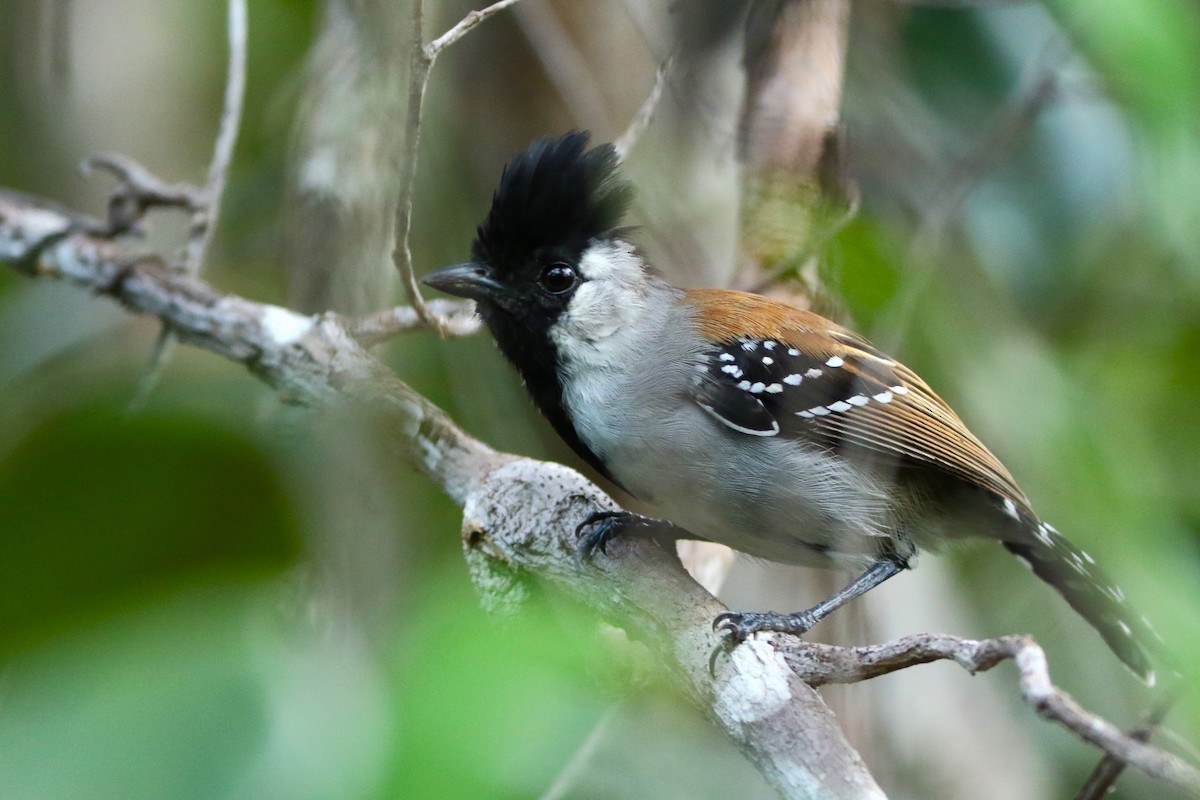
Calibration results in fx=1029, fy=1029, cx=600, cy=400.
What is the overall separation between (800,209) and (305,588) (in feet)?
5.39

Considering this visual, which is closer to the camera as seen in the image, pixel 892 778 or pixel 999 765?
pixel 892 778

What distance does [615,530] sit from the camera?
7.14 ft

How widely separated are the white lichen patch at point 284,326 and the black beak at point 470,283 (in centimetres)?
33

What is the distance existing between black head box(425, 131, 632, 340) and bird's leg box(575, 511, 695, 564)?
433mm

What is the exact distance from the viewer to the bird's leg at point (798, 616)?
5.82ft

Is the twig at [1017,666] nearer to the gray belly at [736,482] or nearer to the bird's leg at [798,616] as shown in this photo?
the bird's leg at [798,616]

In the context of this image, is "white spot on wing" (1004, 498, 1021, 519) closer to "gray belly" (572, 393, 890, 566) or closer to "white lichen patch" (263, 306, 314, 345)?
"gray belly" (572, 393, 890, 566)

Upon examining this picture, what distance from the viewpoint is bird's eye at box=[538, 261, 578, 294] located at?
2271mm

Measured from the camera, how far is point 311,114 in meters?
2.87

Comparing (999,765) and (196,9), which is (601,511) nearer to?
(999,765)

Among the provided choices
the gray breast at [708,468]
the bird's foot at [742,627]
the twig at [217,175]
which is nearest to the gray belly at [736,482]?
the gray breast at [708,468]

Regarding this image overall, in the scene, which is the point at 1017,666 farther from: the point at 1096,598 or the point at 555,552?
the point at 1096,598

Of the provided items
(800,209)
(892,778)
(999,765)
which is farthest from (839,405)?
(999,765)

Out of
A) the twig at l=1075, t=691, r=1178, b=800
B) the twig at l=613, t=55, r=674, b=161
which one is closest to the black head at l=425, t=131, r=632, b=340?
the twig at l=613, t=55, r=674, b=161
